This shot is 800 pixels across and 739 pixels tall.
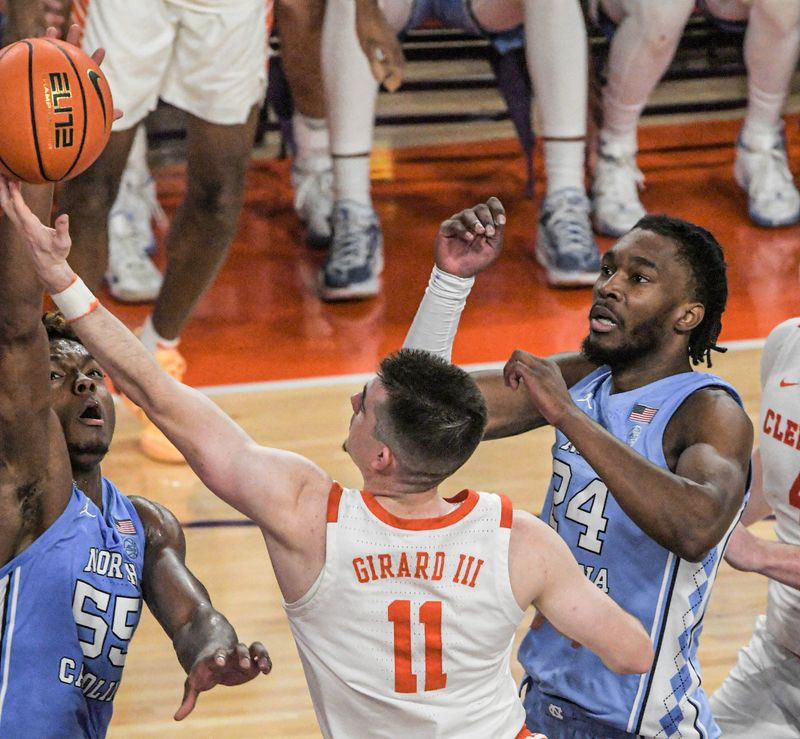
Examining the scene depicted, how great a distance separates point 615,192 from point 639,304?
4.39 metres

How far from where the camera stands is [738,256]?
752 centimetres

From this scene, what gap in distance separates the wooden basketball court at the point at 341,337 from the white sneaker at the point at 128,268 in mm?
99

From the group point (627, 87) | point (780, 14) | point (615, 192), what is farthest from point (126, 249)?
point (780, 14)

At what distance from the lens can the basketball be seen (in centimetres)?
304

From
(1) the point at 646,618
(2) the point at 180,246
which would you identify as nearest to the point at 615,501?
(1) the point at 646,618

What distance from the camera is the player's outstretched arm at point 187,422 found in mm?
2699

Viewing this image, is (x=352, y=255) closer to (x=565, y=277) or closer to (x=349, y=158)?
(x=349, y=158)

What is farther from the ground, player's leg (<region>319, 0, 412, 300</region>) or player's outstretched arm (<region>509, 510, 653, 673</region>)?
player's outstretched arm (<region>509, 510, 653, 673</region>)

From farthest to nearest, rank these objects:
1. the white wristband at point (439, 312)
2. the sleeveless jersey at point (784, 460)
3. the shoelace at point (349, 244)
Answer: the shoelace at point (349, 244), the sleeveless jersey at point (784, 460), the white wristband at point (439, 312)

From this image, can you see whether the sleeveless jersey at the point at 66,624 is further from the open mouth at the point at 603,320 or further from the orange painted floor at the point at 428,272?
the orange painted floor at the point at 428,272

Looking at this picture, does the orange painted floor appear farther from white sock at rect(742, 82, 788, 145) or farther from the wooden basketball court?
white sock at rect(742, 82, 788, 145)

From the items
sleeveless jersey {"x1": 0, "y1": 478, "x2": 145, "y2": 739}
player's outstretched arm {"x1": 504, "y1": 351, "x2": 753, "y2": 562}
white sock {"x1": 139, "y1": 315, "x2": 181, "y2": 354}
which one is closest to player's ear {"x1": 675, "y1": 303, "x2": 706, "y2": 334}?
player's outstretched arm {"x1": 504, "y1": 351, "x2": 753, "y2": 562}

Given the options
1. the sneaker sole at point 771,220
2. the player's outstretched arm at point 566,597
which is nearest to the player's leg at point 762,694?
the player's outstretched arm at point 566,597

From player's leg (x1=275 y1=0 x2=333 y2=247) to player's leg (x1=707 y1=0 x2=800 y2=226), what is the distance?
6.89 feet
